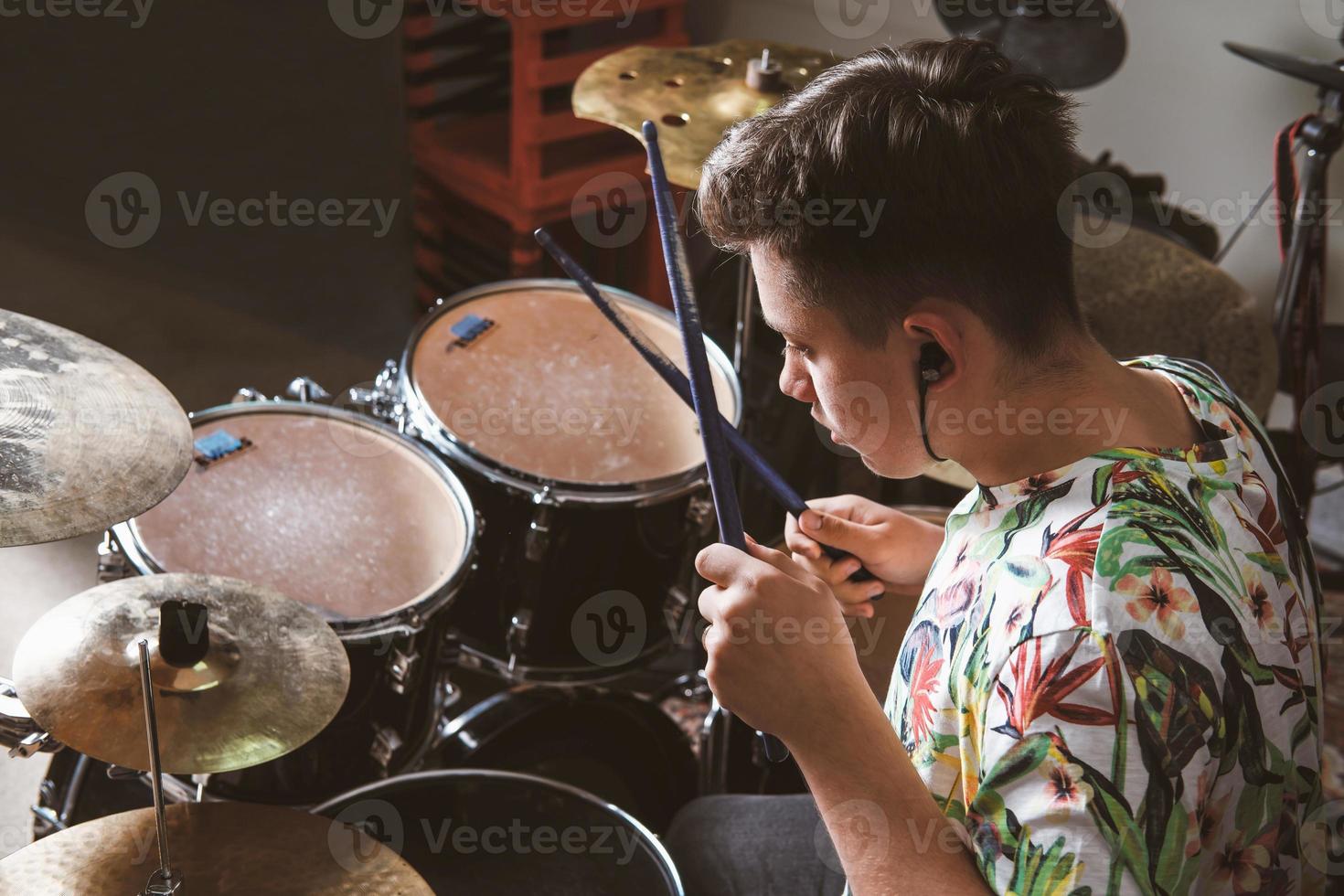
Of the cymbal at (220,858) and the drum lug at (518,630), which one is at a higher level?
the cymbal at (220,858)

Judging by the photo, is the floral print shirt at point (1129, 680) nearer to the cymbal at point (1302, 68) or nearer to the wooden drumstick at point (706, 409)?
the wooden drumstick at point (706, 409)

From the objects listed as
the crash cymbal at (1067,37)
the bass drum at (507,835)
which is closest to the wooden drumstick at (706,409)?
the bass drum at (507,835)

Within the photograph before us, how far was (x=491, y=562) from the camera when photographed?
6.04 feet

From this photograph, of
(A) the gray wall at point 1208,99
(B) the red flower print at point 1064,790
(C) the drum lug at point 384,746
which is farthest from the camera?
(A) the gray wall at point 1208,99

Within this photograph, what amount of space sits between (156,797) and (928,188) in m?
0.84

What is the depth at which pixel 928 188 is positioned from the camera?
94 cm

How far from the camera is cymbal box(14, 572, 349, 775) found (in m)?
1.14

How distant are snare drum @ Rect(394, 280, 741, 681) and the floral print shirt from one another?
78 cm

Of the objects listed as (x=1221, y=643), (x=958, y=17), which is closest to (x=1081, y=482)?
(x=1221, y=643)

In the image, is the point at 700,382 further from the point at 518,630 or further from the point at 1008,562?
the point at 518,630

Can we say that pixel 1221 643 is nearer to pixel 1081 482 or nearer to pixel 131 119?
pixel 1081 482

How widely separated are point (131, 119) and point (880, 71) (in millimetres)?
2597

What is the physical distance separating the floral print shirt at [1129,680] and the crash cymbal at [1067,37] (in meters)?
1.63

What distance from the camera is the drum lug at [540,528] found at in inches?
67.3
